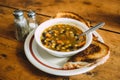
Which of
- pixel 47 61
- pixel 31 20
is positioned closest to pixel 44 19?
pixel 31 20

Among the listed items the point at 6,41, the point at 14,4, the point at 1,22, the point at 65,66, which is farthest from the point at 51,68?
the point at 14,4

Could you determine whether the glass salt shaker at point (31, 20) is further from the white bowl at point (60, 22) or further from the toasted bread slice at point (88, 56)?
the toasted bread slice at point (88, 56)

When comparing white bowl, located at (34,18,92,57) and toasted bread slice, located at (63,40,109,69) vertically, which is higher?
white bowl, located at (34,18,92,57)

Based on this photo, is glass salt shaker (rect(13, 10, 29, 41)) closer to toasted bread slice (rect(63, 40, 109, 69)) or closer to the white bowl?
the white bowl

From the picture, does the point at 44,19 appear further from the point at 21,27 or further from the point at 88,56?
the point at 88,56

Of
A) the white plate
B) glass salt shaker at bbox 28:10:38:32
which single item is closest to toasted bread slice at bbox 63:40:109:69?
the white plate

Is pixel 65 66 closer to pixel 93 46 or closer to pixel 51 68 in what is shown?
pixel 51 68
